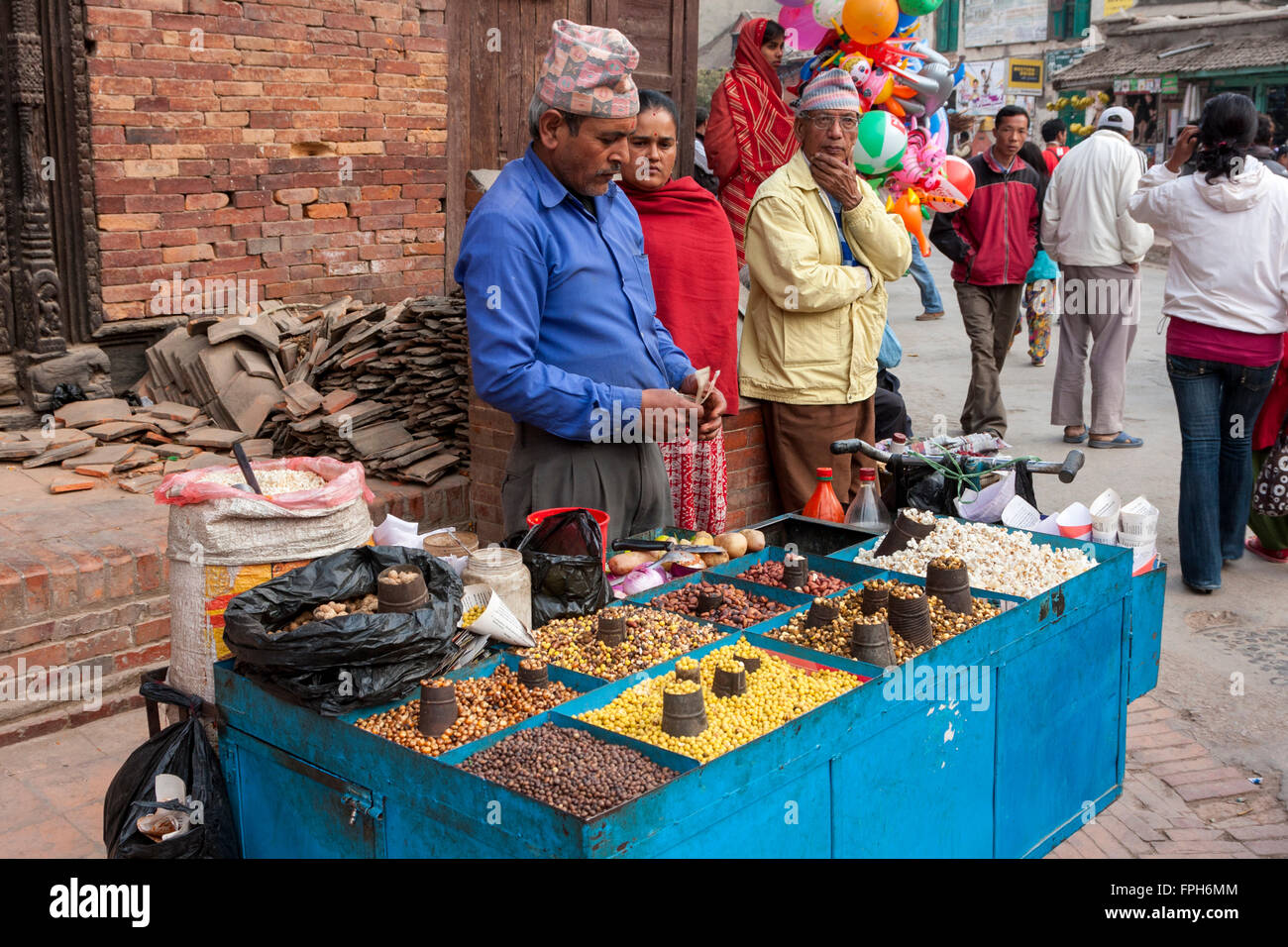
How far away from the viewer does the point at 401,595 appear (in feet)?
8.40

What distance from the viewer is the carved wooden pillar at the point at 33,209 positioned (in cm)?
617

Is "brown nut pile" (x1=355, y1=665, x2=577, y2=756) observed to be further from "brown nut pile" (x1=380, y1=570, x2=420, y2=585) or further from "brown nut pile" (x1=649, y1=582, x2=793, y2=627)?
"brown nut pile" (x1=649, y1=582, x2=793, y2=627)

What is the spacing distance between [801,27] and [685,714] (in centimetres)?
574

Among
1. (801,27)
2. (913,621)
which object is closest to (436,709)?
(913,621)

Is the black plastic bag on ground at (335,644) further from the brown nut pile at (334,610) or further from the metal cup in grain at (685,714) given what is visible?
the metal cup in grain at (685,714)

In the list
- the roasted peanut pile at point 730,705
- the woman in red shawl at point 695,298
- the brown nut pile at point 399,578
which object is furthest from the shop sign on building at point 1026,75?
the brown nut pile at point 399,578

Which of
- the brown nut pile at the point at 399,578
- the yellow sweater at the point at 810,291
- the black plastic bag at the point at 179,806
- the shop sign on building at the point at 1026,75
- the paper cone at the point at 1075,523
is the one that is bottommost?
the black plastic bag at the point at 179,806

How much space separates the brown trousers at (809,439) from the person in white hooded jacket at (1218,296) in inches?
61.7

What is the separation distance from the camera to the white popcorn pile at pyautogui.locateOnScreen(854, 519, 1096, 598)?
3.46m

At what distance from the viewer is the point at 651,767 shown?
2320 millimetres

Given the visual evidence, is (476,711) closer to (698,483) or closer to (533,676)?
(533,676)

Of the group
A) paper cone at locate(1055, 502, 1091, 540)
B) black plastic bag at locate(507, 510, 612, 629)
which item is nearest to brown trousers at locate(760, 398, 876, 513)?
paper cone at locate(1055, 502, 1091, 540)

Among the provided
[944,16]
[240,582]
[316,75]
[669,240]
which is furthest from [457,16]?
[944,16]

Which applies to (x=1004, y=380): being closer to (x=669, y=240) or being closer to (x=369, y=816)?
(x=669, y=240)
